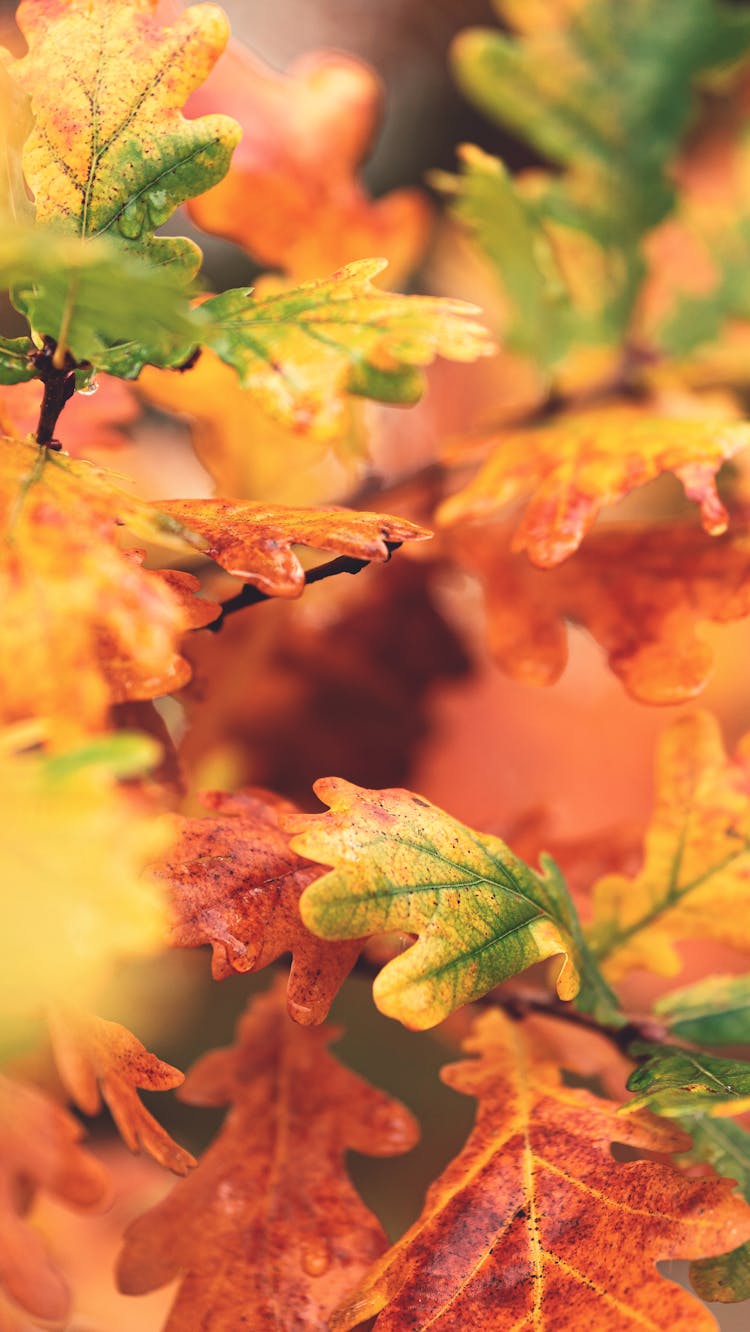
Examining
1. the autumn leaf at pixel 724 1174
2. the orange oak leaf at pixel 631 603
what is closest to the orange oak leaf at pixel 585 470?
the orange oak leaf at pixel 631 603

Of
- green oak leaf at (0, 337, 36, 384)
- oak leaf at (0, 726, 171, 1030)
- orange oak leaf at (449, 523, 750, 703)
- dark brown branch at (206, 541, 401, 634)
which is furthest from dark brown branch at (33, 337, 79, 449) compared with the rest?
orange oak leaf at (449, 523, 750, 703)

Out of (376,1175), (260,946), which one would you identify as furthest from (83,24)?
(376,1175)

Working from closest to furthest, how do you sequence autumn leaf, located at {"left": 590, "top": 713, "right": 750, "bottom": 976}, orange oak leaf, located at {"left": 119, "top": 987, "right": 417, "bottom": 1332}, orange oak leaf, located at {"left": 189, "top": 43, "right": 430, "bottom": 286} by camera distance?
orange oak leaf, located at {"left": 119, "top": 987, "right": 417, "bottom": 1332} < autumn leaf, located at {"left": 590, "top": 713, "right": 750, "bottom": 976} < orange oak leaf, located at {"left": 189, "top": 43, "right": 430, "bottom": 286}

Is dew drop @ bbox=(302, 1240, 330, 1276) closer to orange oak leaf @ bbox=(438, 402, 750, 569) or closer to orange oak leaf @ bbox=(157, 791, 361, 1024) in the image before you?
orange oak leaf @ bbox=(157, 791, 361, 1024)

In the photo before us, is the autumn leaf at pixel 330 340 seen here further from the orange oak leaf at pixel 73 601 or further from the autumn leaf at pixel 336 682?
the autumn leaf at pixel 336 682

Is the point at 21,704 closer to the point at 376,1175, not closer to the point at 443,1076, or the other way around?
the point at 443,1076

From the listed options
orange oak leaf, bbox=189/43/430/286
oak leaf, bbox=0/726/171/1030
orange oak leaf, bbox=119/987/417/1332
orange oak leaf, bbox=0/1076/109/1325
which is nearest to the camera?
oak leaf, bbox=0/726/171/1030

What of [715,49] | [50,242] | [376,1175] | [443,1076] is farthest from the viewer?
[376,1175]
